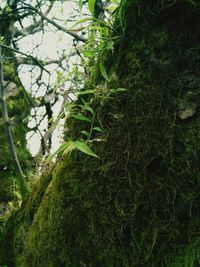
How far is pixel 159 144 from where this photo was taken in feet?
4.05

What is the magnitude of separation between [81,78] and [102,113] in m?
0.37

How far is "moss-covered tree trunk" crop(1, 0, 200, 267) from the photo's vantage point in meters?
1.17

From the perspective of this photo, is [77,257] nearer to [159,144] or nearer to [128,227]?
[128,227]

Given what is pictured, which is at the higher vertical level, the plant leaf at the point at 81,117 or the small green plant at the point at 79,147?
the plant leaf at the point at 81,117

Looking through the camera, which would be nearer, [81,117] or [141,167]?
[141,167]

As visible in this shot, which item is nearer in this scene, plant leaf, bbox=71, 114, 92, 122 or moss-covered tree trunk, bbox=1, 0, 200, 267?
moss-covered tree trunk, bbox=1, 0, 200, 267

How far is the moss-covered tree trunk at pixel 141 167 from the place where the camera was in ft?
3.83

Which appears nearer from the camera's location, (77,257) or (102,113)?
(77,257)

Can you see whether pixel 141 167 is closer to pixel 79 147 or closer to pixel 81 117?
pixel 79 147

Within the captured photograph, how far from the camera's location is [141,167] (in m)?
1.24

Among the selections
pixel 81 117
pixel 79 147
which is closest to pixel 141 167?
pixel 79 147

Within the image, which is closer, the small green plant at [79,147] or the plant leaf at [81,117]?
the small green plant at [79,147]

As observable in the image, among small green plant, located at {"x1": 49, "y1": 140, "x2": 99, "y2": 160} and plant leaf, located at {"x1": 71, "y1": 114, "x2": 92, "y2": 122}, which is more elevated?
plant leaf, located at {"x1": 71, "y1": 114, "x2": 92, "y2": 122}

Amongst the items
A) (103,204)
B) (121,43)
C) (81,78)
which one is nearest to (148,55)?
(121,43)
